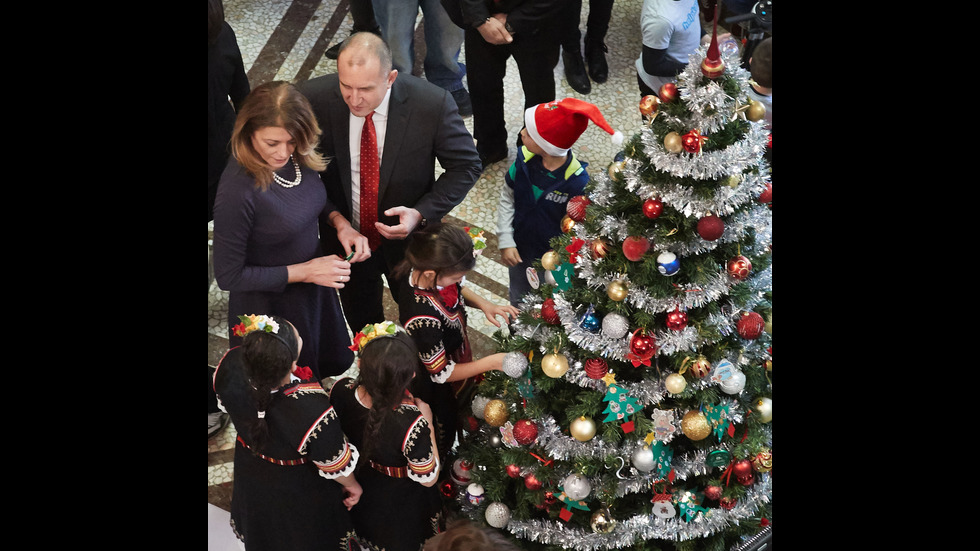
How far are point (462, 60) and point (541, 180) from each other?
97.2 inches

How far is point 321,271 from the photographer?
9.91 ft

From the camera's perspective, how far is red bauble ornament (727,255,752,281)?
222 cm

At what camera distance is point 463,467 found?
114 inches

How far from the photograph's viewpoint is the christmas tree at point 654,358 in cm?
211

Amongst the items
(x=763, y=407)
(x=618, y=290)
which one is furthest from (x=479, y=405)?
(x=763, y=407)

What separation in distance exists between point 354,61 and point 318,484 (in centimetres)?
143

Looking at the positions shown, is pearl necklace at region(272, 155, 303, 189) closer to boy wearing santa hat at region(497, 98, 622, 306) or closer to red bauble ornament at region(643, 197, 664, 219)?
boy wearing santa hat at region(497, 98, 622, 306)

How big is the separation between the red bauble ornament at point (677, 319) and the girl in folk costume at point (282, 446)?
3.35ft

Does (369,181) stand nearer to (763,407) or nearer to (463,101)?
(763,407)

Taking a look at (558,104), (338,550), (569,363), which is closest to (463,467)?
(338,550)

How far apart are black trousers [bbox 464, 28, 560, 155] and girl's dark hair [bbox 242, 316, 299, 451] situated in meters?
2.34

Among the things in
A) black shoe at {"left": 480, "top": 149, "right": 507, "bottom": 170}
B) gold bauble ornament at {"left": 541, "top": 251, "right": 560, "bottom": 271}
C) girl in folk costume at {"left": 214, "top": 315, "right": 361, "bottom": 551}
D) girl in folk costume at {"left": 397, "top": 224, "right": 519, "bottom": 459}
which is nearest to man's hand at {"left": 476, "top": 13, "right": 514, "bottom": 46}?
black shoe at {"left": 480, "top": 149, "right": 507, "bottom": 170}

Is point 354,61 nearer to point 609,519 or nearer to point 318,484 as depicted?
point 318,484
